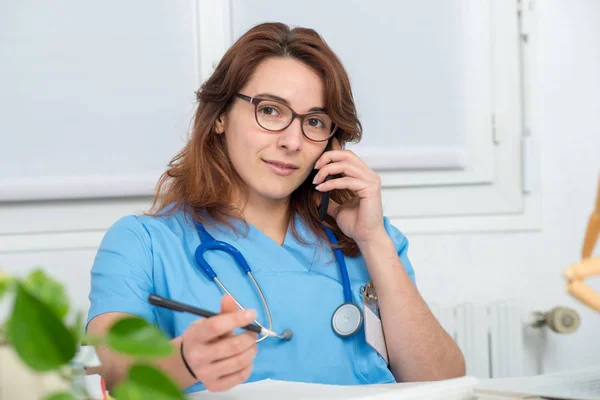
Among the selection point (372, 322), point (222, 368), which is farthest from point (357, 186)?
point (222, 368)

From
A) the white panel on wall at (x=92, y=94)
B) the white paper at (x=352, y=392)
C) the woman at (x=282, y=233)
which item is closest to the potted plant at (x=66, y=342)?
the white paper at (x=352, y=392)

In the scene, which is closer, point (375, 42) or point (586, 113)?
point (375, 42)

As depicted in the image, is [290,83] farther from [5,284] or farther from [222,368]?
[5,284]

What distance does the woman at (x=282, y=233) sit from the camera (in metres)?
1.31

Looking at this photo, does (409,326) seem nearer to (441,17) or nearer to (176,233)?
(176,233)

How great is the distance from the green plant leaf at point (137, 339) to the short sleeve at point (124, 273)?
0.98m

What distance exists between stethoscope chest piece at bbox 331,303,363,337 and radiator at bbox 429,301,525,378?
79 cm

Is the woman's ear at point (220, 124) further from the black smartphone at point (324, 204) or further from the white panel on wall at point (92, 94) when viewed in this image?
the white panel on wall at point (92, 94)

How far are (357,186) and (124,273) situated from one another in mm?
493

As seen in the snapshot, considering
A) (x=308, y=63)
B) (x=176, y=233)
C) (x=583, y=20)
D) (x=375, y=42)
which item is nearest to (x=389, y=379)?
(x=176, y=233)

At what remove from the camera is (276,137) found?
4.66 ft

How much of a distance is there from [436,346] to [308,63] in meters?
0.62

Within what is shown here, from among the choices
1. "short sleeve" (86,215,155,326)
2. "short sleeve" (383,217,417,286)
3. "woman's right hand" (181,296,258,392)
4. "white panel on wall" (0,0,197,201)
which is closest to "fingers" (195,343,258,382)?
"woman's right hand" (181,296,258,392)

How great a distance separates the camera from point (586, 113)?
2.23 meters
